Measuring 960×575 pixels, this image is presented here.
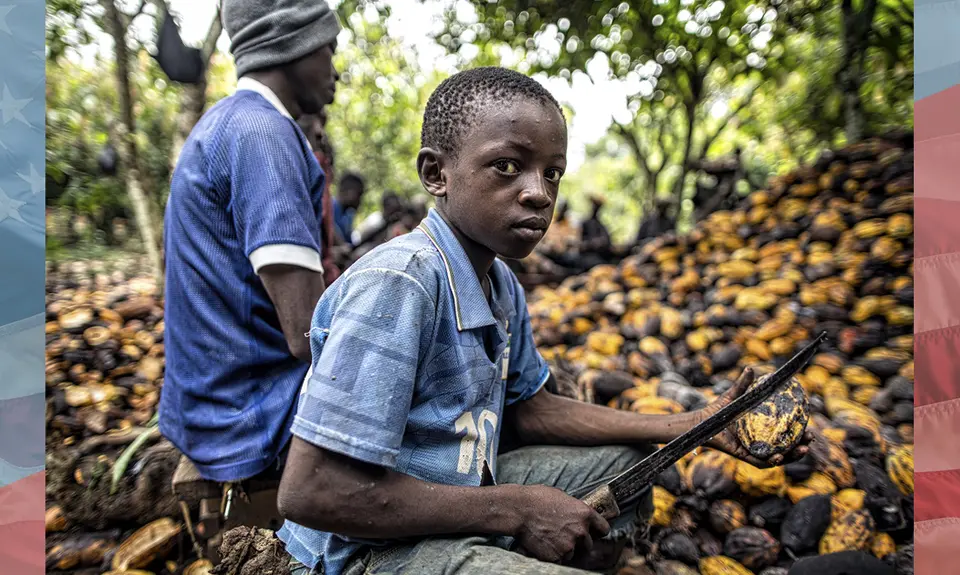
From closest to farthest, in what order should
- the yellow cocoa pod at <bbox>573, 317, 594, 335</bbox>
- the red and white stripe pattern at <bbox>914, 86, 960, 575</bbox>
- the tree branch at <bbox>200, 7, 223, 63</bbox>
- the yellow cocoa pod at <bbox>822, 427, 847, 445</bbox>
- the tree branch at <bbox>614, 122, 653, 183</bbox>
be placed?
the red and white stripe pattern at <bbox>914, 86, 960, 575</bbox>, the yellow cocoa pod at <bbox>822, 427, 847, 445</bbox>, the tree branch at <bbox>200, 7, 223, 63</bbox>, the yellow cocoa pod at <bbox>573, 317, 594, 335</bbox>, the tree branch at <bbox>614, 122, 653, 183</bbox>

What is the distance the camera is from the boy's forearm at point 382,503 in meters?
0.97

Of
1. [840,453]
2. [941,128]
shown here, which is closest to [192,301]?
[941,128]

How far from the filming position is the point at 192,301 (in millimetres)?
1657

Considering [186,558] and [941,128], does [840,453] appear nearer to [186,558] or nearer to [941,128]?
[941,128]

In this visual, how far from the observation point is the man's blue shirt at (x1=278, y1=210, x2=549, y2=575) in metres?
0.98

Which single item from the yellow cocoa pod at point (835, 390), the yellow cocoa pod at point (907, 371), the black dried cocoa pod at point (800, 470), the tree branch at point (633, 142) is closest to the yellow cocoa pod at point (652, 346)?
the yellow cocoa pod at point (835, 390)

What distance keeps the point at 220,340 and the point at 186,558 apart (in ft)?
2.78

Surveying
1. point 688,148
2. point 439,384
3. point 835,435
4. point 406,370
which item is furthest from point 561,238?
point 406,370

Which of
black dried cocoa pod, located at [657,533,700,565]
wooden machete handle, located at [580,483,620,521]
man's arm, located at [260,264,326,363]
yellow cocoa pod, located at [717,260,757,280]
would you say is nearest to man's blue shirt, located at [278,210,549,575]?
wooden machete handle, located at [580,483,620,521]

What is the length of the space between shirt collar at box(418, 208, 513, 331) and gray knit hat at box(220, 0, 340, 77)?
2.91ft

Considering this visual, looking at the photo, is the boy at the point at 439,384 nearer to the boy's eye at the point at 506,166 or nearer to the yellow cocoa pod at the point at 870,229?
the boy's eye at the point at 506,166

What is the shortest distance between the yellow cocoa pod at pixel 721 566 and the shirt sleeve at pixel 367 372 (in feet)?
4.15

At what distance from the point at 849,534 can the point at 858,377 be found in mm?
1116

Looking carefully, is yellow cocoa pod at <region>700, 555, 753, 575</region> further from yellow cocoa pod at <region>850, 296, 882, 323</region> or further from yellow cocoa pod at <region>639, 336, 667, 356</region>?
yellow cocoa pod at <region>850, 296, 882, 323</region>
